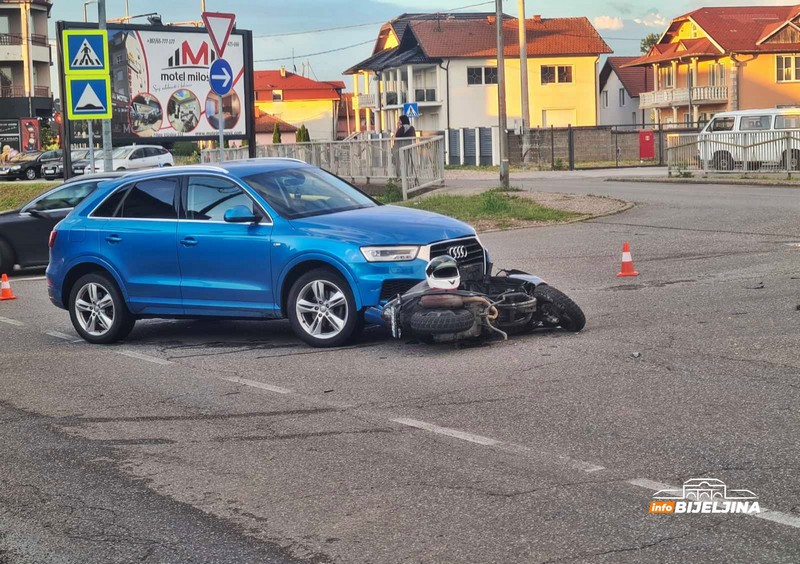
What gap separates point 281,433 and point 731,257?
9.59 metres

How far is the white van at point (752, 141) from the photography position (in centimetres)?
3106

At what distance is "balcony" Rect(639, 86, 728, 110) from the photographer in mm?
72438

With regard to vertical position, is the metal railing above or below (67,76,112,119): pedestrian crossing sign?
below

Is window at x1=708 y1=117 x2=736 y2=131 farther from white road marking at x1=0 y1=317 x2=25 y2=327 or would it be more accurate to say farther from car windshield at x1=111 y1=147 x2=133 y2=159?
white road marking at x1=0 y1=317 x2=25 y2=327

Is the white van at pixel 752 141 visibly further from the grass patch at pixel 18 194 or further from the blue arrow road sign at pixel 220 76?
the grass patch at pixel 18 194

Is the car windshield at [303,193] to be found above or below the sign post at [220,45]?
below

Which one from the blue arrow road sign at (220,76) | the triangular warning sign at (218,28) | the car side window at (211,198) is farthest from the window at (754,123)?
the car side window at (211,198)

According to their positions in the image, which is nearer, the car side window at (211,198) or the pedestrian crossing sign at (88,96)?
the car side window at (211,198)

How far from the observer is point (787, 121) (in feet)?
113

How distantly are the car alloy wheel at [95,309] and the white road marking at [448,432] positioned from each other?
5160mm

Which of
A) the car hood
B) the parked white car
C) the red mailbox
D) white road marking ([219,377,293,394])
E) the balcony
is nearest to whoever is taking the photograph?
white road marking ([219,377,293,394])

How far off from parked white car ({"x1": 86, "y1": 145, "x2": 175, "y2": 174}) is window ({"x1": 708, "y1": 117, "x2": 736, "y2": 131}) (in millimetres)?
20924

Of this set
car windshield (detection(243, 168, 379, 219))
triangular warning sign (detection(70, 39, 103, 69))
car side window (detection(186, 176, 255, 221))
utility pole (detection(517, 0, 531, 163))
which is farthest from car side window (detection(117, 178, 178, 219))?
utility pole (detection(517, 0, 531, 163))

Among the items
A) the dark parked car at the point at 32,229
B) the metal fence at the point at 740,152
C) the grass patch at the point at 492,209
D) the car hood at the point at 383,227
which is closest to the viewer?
the car hood at the point at 383,227
